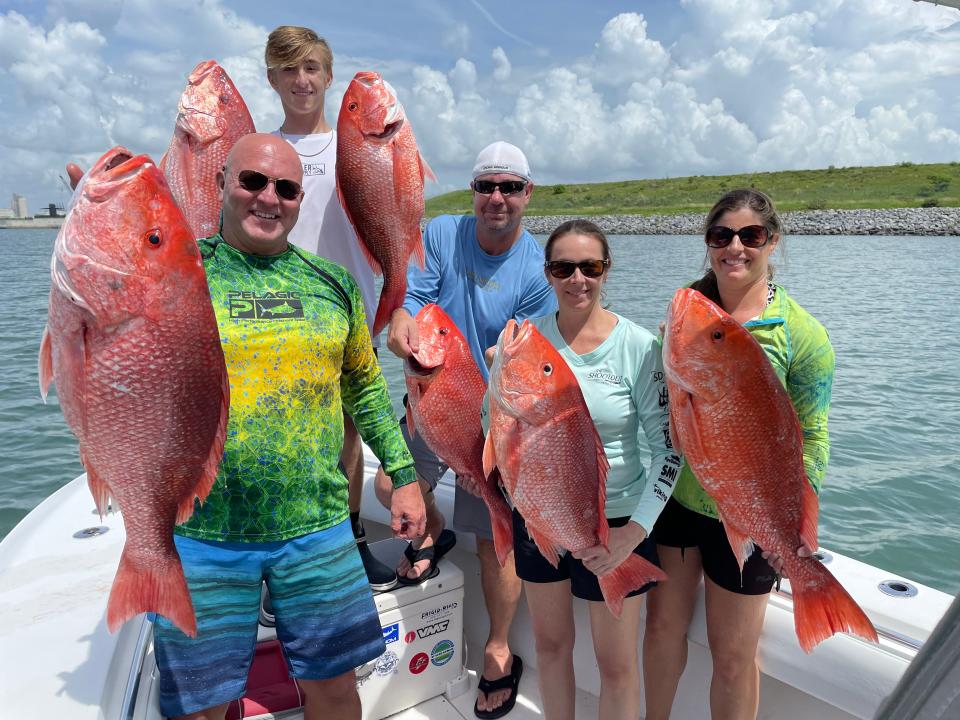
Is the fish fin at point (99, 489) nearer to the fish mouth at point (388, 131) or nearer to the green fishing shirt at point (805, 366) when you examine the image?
the fish mouth at point (388, 131)

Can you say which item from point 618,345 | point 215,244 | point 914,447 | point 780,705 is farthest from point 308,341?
point 914,447

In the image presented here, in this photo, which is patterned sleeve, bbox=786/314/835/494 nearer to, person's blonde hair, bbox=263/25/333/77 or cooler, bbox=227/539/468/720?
cooler, bbox=227/539/468/720

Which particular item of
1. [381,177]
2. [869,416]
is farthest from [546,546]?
[869,416]

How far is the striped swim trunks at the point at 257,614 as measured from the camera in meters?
2.05

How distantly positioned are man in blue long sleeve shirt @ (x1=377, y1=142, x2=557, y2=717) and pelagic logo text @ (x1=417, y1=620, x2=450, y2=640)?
23 centimetres

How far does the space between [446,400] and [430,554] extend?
110 centimetres

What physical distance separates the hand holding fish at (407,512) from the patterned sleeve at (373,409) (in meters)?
0.04

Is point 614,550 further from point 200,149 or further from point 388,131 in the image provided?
point 200,149

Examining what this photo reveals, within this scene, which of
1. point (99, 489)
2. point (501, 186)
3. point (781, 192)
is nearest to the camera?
point (99, 489)

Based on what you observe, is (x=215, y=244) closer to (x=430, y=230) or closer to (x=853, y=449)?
(x=430, y=230)

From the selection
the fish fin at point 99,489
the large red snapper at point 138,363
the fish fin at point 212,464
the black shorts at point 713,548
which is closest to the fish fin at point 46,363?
the large red snapper at point 138,363

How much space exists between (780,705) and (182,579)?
247cm

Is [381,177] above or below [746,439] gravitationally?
above

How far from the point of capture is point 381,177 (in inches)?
98.7
